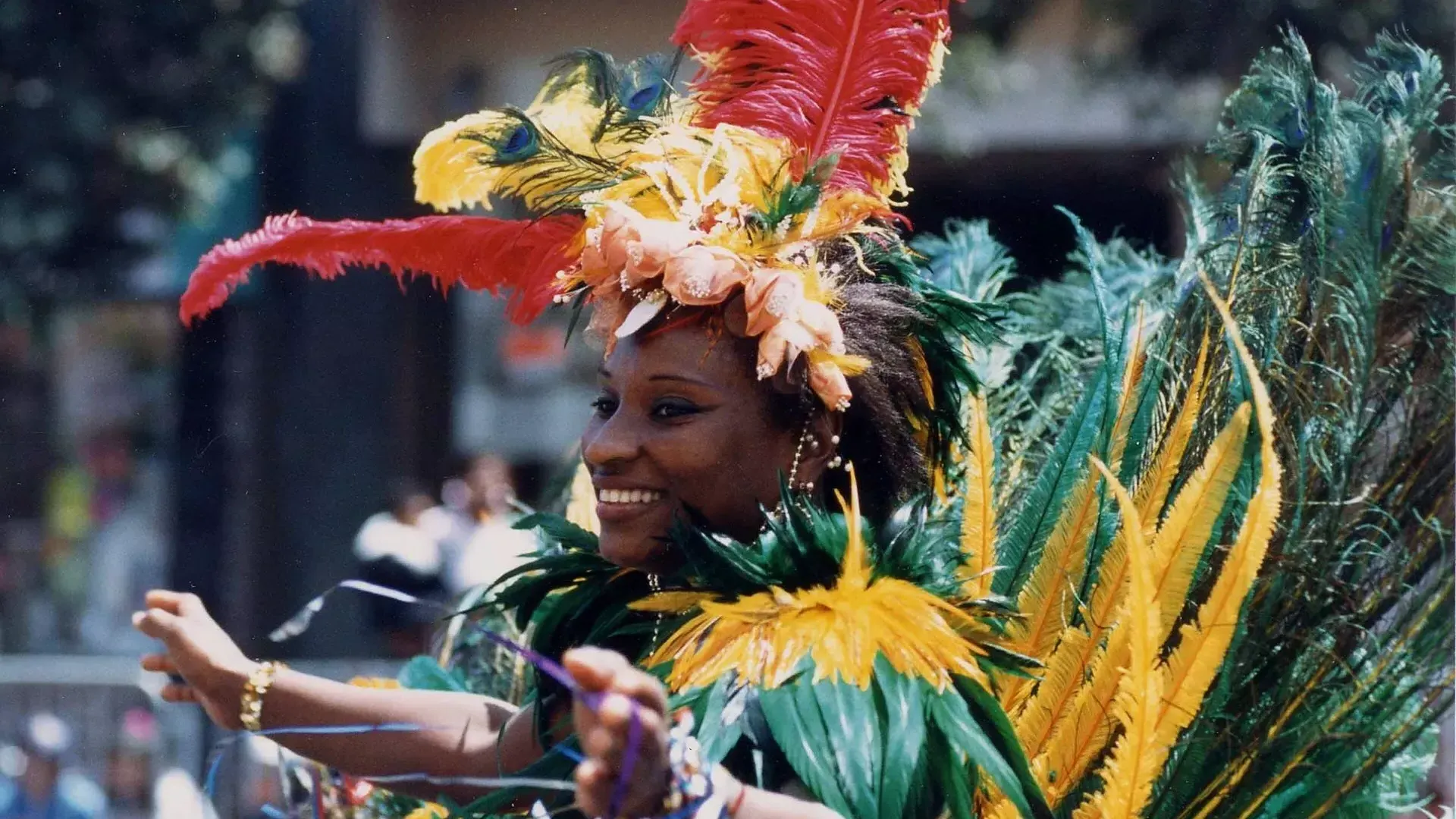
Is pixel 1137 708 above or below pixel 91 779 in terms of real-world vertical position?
above

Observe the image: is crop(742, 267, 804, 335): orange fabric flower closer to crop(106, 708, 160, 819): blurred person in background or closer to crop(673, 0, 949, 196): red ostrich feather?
crop(673, 0, 949, 196): red ostrich feather

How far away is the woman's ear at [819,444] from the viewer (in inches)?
98.8

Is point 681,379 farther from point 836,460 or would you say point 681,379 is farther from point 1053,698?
point 1053,698

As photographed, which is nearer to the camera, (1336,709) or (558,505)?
(1336,709)

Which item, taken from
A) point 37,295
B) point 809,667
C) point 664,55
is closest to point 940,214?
point 37,295

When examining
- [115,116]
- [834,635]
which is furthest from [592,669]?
[115,116]

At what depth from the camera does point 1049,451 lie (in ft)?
9.67

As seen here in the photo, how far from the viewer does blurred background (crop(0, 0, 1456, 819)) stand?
24.8 ft

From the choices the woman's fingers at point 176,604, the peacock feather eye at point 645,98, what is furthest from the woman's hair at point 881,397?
the woman's fingers at point 176,604

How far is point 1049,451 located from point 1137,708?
2.39 ft

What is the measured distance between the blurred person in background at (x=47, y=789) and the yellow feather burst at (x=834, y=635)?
500 cm

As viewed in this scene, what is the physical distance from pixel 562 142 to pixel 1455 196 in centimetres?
138

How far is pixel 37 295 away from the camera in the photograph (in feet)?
30.9

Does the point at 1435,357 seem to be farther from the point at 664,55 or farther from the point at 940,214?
the point at 940,214
